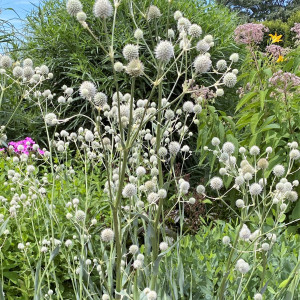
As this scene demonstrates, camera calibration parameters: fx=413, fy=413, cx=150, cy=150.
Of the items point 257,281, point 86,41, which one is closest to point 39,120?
point 86,41

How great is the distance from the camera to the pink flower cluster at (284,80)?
303 centimetres

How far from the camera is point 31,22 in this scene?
5.47m

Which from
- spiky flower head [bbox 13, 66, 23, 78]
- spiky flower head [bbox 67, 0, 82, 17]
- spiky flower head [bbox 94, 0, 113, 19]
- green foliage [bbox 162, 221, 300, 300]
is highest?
spiky flower head [bbox 67, 0, 82, 17]

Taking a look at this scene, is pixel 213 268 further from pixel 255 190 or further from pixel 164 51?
pixel 164 51

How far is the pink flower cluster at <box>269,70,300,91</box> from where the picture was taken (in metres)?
3.03

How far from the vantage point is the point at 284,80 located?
3064 millimetres

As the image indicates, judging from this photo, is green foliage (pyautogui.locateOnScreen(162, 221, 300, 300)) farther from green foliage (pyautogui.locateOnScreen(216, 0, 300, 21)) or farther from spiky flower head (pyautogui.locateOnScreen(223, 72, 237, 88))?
green foliage (pyautogui.locateOnScreen(216, 0, 300, 21))

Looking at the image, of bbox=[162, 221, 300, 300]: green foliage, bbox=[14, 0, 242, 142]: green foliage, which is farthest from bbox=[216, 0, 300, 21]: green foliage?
bbox=[162, 221, 300, 300]: green foliage

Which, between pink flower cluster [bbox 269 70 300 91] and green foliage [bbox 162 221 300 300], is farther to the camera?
pink flower cluster [bbox 269 70 300 91]

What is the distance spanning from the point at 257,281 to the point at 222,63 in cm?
122

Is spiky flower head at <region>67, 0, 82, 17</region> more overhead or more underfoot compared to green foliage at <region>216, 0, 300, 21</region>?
more underfoot

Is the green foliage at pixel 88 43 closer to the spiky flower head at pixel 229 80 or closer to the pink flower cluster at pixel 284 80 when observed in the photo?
the pink flower cluster at pixel 284 80

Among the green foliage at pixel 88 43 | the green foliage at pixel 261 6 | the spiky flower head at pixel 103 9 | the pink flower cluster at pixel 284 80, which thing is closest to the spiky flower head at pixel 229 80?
the spiky flower head at pixel 103 9

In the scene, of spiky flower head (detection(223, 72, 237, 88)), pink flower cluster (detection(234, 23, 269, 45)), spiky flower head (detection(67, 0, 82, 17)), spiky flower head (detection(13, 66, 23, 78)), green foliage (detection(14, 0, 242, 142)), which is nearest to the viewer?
spiky flower head (detection(67, 0, 82, 17))
